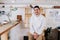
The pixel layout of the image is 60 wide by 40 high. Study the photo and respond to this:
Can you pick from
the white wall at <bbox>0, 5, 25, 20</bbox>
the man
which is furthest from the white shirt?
the white wall at <bbox>0, 5, 25, 20</bbox>

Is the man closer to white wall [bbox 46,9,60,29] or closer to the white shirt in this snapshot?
the white shirt

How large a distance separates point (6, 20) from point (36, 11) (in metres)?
0.68

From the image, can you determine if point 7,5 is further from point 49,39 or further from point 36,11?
point 49,39

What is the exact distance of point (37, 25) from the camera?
3.16 m

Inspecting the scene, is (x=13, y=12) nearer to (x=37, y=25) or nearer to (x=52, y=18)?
(x=37, y=25)

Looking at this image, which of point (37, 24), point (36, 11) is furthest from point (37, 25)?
point (36, 11)

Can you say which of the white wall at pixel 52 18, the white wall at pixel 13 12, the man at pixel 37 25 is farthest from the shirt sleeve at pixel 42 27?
the white wall at pixel 13 12

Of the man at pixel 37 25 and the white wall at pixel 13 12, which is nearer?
the man at pixel 37 25

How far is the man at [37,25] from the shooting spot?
313cm

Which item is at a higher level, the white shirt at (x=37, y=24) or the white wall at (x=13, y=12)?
the white wall at (x=13, y=12)

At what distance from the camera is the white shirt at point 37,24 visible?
10.3 feet

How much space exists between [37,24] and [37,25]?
20mm

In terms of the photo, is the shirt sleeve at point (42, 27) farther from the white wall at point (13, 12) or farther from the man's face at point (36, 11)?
the white wall at point (13, 12)

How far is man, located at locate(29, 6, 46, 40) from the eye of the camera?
3.13 meters
